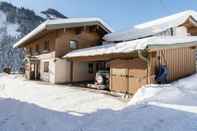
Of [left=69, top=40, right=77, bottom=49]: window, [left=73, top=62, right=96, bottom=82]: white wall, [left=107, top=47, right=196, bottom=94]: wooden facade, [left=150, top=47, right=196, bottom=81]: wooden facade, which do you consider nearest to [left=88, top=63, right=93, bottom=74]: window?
[left=73, top=62, right=96, bottom=82]: white wall

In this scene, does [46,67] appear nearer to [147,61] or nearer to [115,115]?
[147,61]

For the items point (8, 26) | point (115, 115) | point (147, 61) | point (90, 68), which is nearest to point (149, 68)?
point (147, 61)

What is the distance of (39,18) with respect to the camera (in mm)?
97938

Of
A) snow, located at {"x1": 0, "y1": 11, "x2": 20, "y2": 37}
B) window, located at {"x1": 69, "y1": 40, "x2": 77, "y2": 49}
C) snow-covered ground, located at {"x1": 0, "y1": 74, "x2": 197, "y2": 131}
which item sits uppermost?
snow, located at {"x1": 0, "y1": 11, "x2": 20, "y2": 37}

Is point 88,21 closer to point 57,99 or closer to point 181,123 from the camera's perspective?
point 57,99

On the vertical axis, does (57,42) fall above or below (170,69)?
above

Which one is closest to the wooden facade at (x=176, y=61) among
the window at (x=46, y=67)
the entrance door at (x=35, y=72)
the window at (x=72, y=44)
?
the window at (x=72, y=44)

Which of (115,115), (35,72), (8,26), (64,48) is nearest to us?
(115,115)

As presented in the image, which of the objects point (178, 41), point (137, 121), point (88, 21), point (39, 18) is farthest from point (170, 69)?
point (39, 18)

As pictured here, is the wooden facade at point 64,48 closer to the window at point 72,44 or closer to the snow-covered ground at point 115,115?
the window at point 72,44

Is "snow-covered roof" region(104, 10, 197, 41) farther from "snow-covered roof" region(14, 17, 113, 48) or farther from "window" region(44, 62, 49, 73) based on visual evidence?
"window" region(44, 62, 49, 73)

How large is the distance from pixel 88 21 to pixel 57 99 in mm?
11013

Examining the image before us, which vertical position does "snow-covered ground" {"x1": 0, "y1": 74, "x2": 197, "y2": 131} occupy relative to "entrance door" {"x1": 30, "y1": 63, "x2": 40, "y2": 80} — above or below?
below

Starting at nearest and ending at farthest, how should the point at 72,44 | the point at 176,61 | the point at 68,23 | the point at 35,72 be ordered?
the point at 176,61 < the point at 68,23 < the point at 72,44 < the point at 35,72
